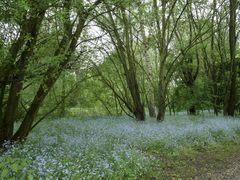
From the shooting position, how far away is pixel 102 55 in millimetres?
17562

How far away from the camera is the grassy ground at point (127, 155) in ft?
17.0

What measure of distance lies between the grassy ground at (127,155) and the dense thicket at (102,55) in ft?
5.76

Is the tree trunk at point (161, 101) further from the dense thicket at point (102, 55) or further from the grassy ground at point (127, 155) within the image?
the grassy ground at point (127, 155)

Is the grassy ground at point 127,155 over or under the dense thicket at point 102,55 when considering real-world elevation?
under

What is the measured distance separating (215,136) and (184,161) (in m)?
4.11

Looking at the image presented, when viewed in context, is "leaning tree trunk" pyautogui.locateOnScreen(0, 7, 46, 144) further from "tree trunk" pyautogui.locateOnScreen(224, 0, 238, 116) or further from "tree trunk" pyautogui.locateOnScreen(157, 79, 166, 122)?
"tree trunk" pyautogui.locateOnScreen(224, 0, 238, 116)

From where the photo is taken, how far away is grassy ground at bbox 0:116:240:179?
17.0 feet

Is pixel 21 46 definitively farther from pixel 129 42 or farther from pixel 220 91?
pixel 220 91

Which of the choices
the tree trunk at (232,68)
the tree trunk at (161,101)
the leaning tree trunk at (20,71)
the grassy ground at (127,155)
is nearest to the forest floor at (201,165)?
the grassy ground at (127,155)

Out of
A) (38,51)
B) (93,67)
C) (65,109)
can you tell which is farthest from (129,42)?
(38,51)

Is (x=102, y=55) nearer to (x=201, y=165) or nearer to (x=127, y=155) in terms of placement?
(x=201, y=165)

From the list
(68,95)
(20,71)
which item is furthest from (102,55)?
(20,71)

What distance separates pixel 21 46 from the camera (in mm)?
7734

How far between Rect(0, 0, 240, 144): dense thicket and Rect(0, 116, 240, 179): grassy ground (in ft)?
5.76
